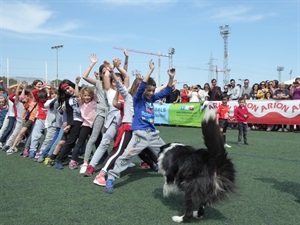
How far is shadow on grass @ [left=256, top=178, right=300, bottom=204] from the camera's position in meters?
5.35

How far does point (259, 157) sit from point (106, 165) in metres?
4.35

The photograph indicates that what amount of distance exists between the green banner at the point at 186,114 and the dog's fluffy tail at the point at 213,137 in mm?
12679

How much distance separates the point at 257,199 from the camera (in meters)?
5.00

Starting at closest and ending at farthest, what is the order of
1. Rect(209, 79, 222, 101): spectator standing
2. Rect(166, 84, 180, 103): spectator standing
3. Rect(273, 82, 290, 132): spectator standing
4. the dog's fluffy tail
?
the dog's fluffy tail < Rect(273, 82, 290, 132): spectator standing < Rect(209, 79, 222, 101): spectator standing < Rect(166, 84, 180, 103): spectator standing

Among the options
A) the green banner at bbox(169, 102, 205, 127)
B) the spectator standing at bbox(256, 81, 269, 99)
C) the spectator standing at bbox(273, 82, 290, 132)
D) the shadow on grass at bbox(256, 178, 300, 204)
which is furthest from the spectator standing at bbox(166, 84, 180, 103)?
the shadow on grass at bbox(256, 178, 300, 204)

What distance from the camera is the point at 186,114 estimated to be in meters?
17.4

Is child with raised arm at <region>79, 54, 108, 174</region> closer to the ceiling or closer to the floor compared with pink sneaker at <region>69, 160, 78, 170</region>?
closer to the ceiling

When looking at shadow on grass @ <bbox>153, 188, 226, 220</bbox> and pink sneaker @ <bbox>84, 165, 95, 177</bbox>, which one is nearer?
shadow on grass @ <bbox>153, 188, 226, 220</bbox>

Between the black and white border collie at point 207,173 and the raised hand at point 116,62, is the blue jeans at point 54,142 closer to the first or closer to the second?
the raised hand at point 116,62

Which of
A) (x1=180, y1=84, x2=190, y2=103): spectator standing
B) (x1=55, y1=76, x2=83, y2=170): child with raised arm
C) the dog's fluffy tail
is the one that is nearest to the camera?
the dog's fluffy tail

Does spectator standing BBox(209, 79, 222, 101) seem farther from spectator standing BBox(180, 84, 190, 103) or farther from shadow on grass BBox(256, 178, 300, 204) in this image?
shadow on grass BBox(256, 178, 300, 204)

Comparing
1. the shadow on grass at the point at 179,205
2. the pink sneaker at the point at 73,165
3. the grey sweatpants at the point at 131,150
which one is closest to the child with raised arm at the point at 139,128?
the grey sweatpants at the point at 131,150

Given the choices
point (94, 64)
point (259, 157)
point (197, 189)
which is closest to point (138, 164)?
point (94, 64)

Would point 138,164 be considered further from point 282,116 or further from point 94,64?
point 282,116
